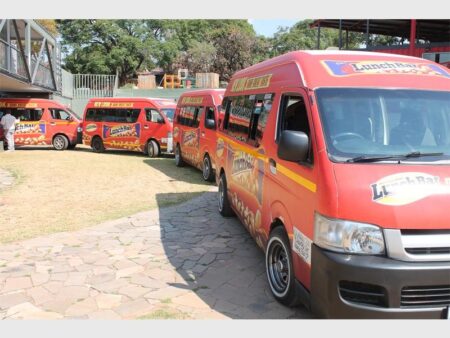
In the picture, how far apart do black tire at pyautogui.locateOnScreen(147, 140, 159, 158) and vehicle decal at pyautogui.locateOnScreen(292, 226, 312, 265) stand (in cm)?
1363

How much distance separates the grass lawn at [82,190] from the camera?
748 cm

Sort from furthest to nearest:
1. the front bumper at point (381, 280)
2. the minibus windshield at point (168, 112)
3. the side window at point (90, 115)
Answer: the side window at point (90, 115), the minibus windshield at point (168, 112), the front bumper at point (381, 280)

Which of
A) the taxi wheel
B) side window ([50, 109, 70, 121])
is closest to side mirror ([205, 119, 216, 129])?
side window ([50, 109, 70, 121])

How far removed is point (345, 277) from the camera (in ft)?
10.1

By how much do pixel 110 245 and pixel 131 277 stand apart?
1299mm

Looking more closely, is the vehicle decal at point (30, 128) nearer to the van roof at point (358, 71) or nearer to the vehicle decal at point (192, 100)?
the vehicle decal at point (192, 100)

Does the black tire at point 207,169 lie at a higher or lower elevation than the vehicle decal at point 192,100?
lower

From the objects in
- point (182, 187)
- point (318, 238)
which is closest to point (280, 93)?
point (318, 238)

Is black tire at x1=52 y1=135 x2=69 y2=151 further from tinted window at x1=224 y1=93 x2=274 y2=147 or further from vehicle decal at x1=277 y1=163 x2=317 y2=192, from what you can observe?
vehicle decal at x1=277 y1=163 x2=317 y2=192

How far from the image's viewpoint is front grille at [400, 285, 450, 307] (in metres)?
3.06

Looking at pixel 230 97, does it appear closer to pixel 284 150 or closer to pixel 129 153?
pixel 284 150

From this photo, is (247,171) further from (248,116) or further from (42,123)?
(42,123)

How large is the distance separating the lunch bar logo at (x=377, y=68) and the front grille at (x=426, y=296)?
1.99 meters

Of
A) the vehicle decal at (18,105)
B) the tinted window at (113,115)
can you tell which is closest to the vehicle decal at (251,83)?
the tinted window at (113,115)
